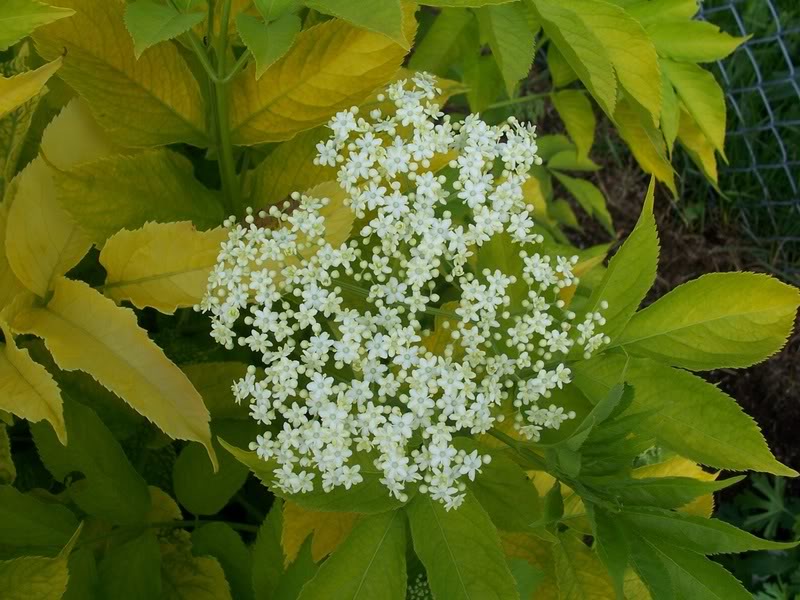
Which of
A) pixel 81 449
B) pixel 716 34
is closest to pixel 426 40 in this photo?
pixel 716 34

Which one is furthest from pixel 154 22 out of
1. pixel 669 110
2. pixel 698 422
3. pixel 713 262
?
pixel 713 262

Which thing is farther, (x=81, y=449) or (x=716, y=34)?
(x=716, y=34)

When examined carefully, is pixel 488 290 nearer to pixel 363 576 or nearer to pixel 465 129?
pixel 465 129

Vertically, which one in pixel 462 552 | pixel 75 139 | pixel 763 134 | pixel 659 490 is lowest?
pixel 763 134

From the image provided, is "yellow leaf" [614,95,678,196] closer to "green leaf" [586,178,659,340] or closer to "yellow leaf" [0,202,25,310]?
"green leaf" [586,178,659,340]

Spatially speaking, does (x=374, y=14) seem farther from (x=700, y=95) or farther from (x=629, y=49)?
(x=700, y=95)

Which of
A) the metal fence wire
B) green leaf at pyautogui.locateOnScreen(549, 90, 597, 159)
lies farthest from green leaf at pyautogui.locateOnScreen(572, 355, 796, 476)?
the metal fence wire

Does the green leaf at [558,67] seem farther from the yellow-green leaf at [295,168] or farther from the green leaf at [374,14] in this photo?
the green leaf at [374,14]
